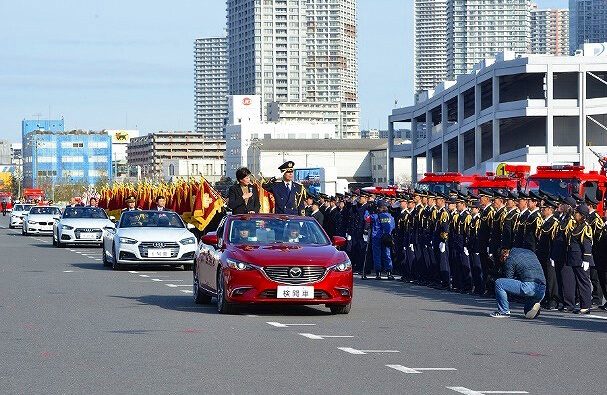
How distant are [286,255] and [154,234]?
1147 centimetres

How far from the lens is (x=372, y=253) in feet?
87.0

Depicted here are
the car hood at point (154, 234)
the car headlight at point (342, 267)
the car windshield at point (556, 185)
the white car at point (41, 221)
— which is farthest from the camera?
the white car at point (41, 221)

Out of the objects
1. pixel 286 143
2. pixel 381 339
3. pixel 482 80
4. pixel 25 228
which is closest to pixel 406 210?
pixel 381 339

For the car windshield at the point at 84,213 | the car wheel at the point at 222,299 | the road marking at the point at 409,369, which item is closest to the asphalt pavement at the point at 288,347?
the road marking at the point at 409,369

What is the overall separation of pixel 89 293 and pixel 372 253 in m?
8.05

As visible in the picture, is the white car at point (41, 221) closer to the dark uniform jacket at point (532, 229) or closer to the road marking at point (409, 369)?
the dark uniform jacket at point (532, 229)

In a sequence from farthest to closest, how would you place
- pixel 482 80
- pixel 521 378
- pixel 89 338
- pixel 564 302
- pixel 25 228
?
pixel 482 80 → pixel 25 228 → pixel 564 302 → pixel 89 338 → pixel 521 378

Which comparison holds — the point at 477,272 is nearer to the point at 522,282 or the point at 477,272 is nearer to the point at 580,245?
the point at 580,245

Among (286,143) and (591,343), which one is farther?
(286,143)

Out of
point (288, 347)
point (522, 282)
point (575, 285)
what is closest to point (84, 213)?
point (575, 285)

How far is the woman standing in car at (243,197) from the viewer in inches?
782

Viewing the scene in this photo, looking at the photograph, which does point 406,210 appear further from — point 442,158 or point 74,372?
point 442,158

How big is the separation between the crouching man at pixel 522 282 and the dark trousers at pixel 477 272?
434 centimetres

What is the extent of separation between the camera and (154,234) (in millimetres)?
27172
